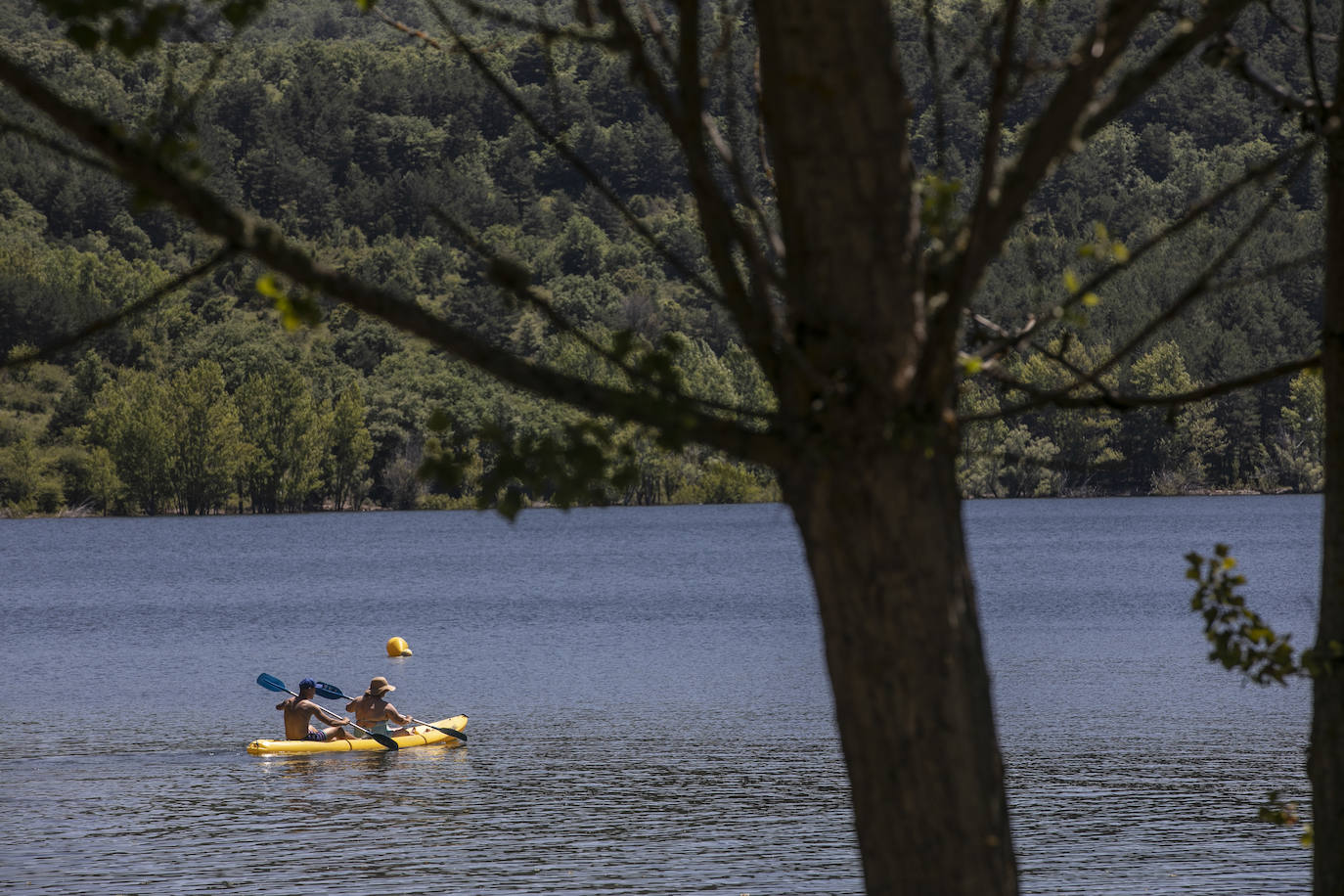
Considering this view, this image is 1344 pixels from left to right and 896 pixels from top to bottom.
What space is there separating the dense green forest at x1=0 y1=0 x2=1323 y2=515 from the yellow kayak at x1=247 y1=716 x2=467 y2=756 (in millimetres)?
34168

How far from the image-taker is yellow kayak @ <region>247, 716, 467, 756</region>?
21.6m

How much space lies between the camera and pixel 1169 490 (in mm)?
115562

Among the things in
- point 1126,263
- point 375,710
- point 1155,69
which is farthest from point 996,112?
point 375,710

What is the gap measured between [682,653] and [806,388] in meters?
32.8

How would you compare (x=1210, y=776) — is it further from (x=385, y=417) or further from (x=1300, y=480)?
(x=1300, y=480)

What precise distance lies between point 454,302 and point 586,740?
371ft

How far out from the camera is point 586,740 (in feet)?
76.4

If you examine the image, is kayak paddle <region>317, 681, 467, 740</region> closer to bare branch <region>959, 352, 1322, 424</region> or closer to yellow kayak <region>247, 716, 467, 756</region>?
yellow kayak <region>247, 716, 467, 756</region>

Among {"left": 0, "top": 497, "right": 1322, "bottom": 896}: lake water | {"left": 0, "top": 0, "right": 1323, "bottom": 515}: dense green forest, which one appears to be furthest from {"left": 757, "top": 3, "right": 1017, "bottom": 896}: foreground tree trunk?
{"left": 0, "top": 0, "right": 1323, "bottom": 515}: dense green forest

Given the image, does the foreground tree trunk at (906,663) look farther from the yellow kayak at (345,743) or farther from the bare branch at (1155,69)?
the yellow kayak at (345,743)

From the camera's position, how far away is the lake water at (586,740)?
15.2 m

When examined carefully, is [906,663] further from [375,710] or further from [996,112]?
[375,710]

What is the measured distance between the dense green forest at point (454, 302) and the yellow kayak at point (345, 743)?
112 feet

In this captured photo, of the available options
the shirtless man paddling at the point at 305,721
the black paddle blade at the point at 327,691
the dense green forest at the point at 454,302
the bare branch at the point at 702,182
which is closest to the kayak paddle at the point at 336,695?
the black paddle blade at the point at 327,691
